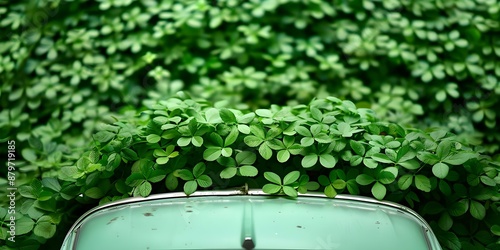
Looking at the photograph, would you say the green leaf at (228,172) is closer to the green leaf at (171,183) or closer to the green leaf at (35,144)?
the green leaf at (171,183)

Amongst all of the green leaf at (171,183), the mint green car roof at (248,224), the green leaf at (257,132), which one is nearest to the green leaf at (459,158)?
the mint green car roof at (248,224)

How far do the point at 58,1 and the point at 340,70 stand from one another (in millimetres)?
1846

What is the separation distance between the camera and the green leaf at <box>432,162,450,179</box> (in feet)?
9.18

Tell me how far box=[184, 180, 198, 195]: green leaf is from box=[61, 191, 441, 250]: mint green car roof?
3 centimetres

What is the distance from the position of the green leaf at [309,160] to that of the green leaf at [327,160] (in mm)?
22

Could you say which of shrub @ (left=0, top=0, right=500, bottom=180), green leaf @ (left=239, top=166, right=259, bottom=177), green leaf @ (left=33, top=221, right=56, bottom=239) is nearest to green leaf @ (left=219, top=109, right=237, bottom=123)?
green leaf @ (left=239, top=166, right=259, bottom=177)

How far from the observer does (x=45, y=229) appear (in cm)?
289

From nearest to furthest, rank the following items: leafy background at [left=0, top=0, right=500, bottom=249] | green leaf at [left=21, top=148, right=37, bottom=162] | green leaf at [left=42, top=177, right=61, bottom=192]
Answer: green leaf at [left=42, top=177, right=61, bottom=192] → green leaf at [left=21, top=148, right=37, bottom=162] → leafy background at [left=0, top=0, right=500, bottom=249]

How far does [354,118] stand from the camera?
3.09 meters

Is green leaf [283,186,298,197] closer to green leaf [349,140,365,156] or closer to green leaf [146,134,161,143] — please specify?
green leaf [349,140,365,156]

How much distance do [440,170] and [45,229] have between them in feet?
4.95

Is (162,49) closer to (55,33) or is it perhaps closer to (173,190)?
(55,33)

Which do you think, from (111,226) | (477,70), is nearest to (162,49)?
(477,70)

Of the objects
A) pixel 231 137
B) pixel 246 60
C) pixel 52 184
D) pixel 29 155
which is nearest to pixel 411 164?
pixel 231 137
